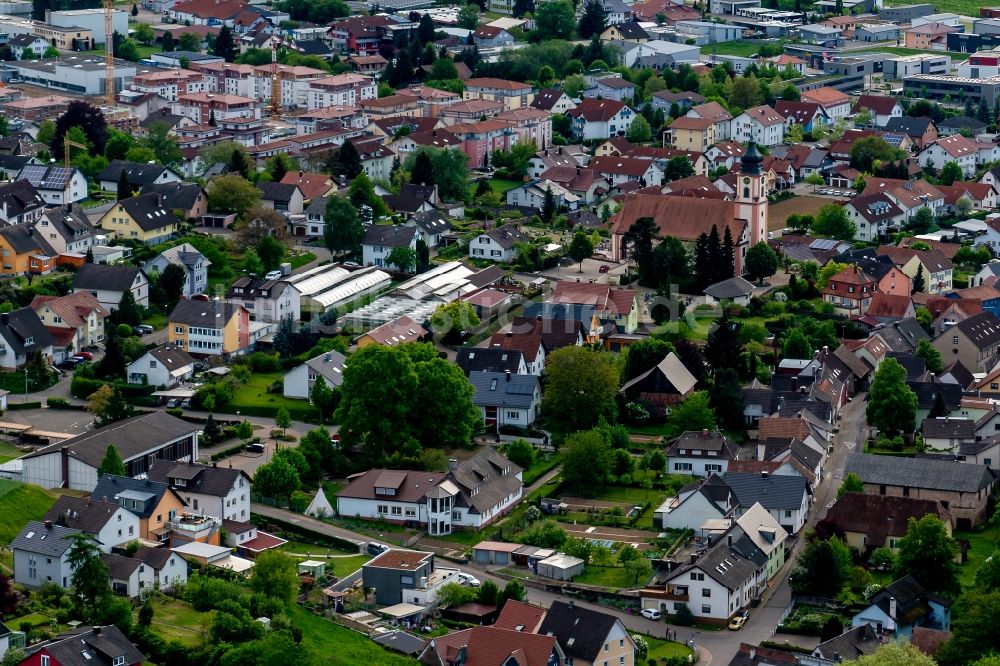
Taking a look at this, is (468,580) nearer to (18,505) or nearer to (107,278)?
(18,505)

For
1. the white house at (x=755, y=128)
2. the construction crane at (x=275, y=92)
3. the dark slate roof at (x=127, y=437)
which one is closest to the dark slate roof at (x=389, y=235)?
the dark slate roof at (x=127, y=437)

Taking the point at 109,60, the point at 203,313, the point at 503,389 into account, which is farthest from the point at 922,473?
the point at 109,60

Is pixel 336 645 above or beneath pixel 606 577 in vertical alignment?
above

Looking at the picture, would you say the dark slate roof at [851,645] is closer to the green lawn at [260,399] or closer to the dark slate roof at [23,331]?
the green lawn at [260,399]

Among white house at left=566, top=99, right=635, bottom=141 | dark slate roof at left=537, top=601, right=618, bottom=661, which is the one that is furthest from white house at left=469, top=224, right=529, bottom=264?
dark slate roof at left=537, top=601, right=618, bottom=661

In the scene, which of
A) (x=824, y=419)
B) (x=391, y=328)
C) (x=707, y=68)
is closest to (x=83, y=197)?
(x=391, y=328)

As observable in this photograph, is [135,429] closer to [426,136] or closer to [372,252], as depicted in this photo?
[372,252]

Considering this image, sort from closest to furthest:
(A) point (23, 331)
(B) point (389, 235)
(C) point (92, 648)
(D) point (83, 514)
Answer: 1. (C) point (92, 648)
2. (D) point (83, 514)
3. (A) point (23, 331)
4. (B) point (389, 235)
